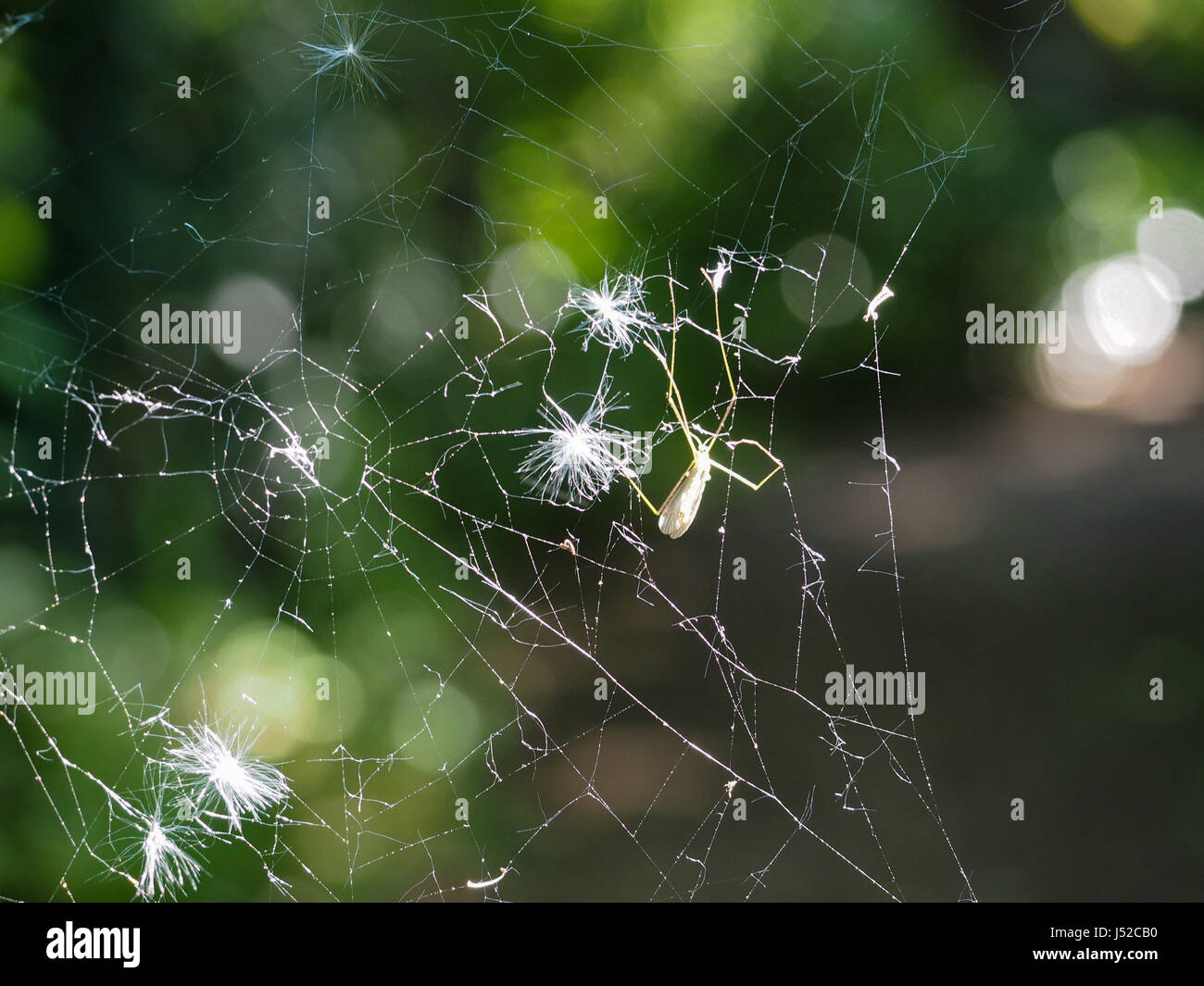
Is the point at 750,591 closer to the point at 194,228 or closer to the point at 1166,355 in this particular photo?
the point at 194,228

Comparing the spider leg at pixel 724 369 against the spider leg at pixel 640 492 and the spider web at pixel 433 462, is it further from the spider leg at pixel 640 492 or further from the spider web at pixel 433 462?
the spider leg at pixel 640 492

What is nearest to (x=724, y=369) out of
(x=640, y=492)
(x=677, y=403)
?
(x=677, y=403)

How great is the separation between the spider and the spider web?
0.02 meters

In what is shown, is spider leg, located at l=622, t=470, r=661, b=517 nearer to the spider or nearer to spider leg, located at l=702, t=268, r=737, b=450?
the spider

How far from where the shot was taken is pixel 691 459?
0.89 m

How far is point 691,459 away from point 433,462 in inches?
12.0

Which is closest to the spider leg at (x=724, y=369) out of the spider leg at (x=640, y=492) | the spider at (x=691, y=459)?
the spider at (x=691, y=459)

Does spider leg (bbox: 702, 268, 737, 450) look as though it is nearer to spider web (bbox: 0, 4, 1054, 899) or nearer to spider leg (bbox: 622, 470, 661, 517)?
spider web (bbox: 0, 4, 1054, 899)

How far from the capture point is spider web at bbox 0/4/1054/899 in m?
0.88

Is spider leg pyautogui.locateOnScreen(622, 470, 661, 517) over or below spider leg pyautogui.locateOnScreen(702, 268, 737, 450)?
below

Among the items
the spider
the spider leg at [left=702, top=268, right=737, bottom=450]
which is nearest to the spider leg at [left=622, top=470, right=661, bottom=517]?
the spider

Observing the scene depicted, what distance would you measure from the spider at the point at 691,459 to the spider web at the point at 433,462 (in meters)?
0.02

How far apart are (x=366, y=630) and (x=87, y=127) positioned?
2.12 ft

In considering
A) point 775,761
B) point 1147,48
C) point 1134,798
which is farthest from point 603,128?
point 1134,798
